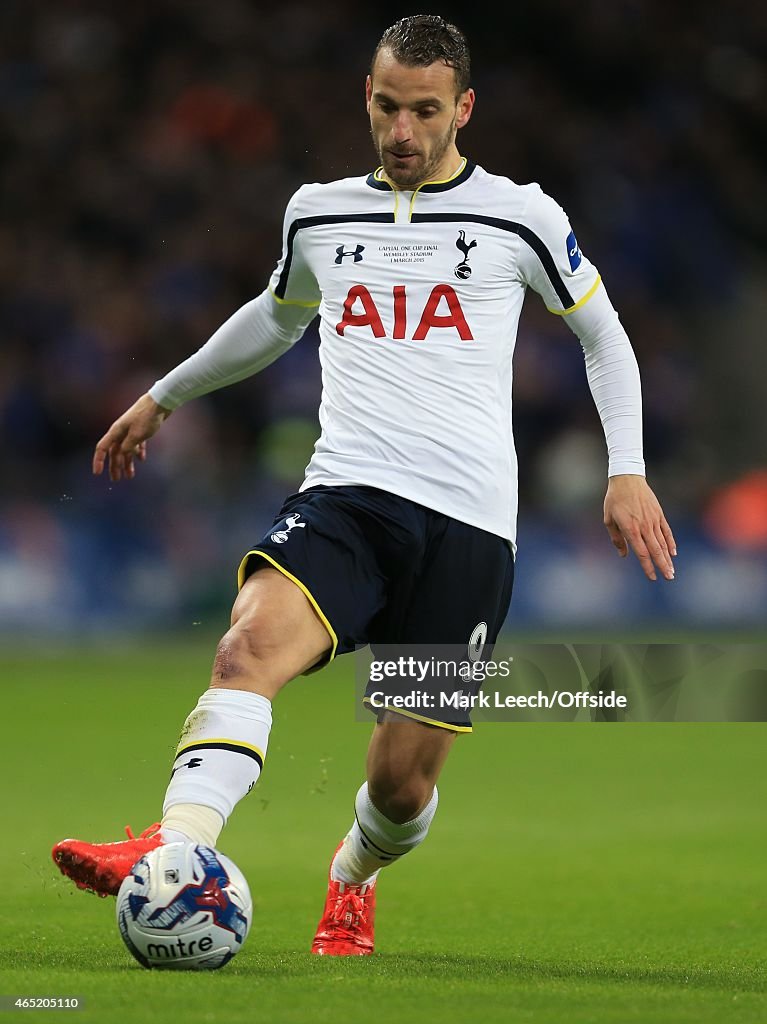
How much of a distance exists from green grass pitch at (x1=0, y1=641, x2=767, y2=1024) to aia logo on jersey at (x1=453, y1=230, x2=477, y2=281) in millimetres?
1852

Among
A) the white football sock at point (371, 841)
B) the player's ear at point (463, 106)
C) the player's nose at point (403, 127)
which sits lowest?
the white football sock at point (371, 841)

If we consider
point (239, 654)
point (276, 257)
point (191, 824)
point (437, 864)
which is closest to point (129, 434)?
point (239, 654)

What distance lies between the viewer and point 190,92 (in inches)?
651

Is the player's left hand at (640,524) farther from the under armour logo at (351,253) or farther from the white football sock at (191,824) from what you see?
the white football sock at (191,824)

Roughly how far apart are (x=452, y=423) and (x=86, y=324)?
1072 centimetres

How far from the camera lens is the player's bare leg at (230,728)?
371 centimetres

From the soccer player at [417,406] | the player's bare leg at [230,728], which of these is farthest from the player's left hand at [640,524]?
the player's bare leg at [230,728]

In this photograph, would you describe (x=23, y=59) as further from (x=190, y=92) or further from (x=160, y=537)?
(x=160, y=537)

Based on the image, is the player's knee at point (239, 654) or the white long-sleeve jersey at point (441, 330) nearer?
the player's knee at point (239, 654)

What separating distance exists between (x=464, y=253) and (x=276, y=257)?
1094cm

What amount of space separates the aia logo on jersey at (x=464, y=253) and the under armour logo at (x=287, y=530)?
838mm

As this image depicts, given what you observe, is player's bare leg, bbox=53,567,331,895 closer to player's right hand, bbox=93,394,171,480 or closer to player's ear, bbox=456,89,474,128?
player's right hand, bbox=93,394,171,480

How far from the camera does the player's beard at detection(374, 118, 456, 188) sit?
15.0ft

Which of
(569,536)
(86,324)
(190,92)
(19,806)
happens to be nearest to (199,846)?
(19,806)
